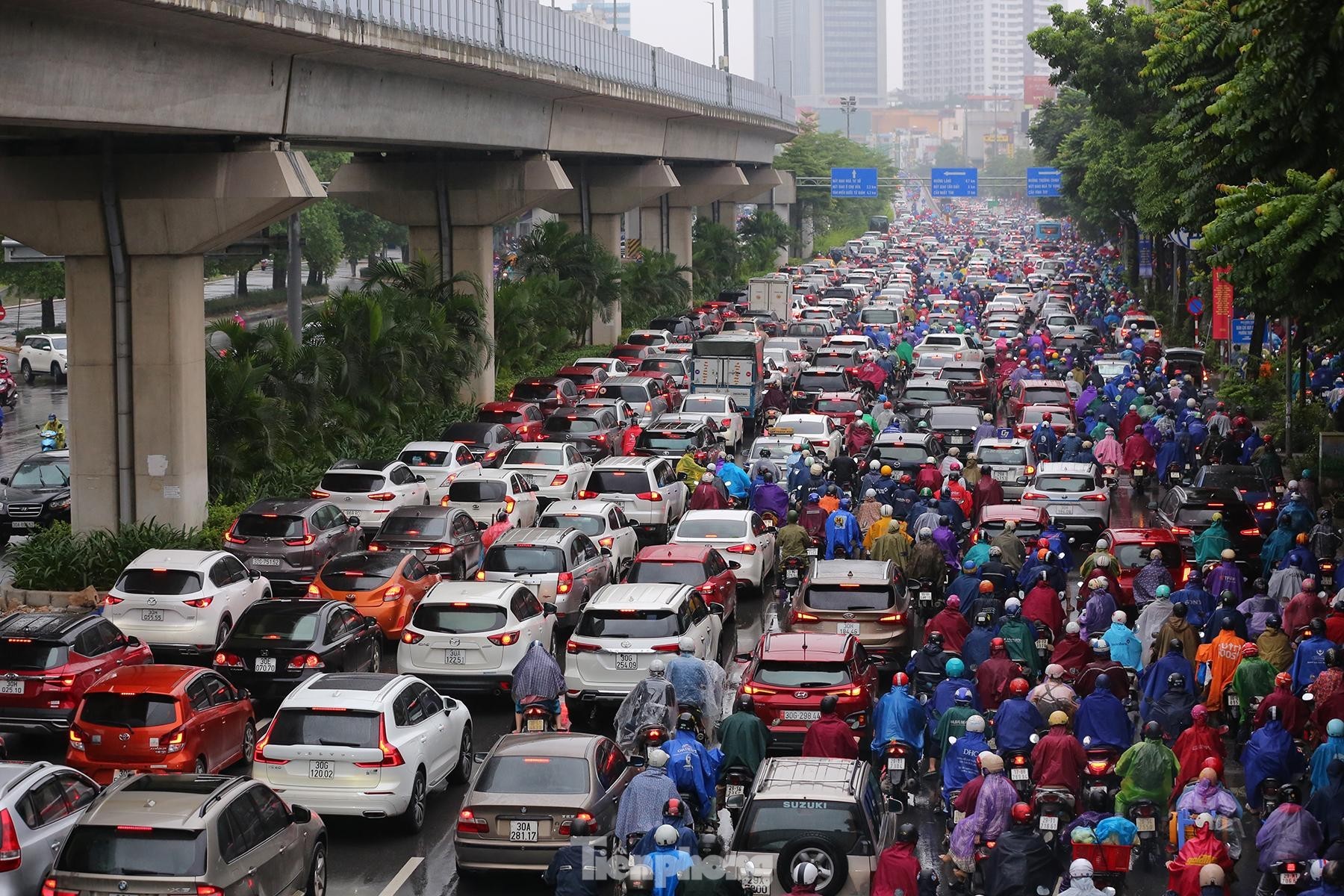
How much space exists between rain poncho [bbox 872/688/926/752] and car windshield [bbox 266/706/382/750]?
3.98 metres

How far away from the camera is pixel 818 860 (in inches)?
469

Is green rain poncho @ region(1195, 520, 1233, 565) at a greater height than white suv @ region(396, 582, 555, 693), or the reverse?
green rain poncho @ region(1195, 520, 1233, 565)

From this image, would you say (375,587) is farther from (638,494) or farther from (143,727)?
(638,494)

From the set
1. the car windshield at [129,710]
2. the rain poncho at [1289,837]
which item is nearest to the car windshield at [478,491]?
the car windshield at [129,710]

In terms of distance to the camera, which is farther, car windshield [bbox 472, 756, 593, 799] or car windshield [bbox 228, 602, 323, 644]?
car windshield [bbox 228, 602, 323, 644]

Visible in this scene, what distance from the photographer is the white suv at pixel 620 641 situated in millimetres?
18312

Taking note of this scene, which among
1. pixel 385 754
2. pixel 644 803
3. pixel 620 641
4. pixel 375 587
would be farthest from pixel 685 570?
pixel 644 803

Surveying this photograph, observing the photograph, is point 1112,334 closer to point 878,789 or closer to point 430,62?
point 430,62

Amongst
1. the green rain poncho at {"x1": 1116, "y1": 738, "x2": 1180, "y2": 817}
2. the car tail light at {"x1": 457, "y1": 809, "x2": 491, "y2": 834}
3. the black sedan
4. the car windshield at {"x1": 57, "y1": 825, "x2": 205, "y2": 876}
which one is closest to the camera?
the car windshield at {"x1": 57, "y1": 825, "x2": 205, "y2": 876}

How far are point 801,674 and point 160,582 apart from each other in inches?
328

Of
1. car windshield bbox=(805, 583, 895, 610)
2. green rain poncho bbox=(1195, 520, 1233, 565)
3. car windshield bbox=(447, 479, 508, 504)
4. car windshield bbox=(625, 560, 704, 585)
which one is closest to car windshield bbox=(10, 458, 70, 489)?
car windshield bbox=(447, 479, 508, 504)

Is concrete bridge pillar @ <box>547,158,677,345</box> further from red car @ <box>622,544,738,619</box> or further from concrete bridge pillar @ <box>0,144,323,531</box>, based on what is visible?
red car @ <box>622,544,738,619</box>

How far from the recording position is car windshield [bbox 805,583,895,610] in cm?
1959

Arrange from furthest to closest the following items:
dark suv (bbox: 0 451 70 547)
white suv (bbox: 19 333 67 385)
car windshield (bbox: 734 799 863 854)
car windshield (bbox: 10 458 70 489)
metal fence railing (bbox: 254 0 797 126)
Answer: white suv (bbox: 19 333 67 385) < metal fence railing (bbox: 254 0 797 126) < car windshield (bbox: 10 458 70 489) < dark suv (bbox: 0 451 70 547) < car windshield (bbox: 734 799 863 854)
